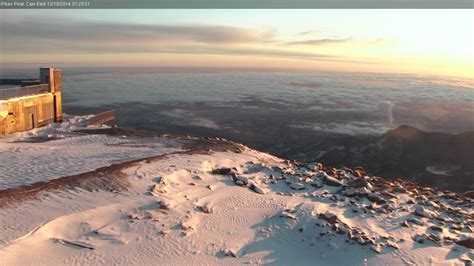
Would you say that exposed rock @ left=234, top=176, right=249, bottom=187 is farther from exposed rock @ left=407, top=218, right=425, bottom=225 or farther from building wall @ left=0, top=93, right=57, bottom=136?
building wall @ left=0, top=93, right=57, bottom=136

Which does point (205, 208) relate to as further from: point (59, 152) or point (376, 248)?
point (59, 152)

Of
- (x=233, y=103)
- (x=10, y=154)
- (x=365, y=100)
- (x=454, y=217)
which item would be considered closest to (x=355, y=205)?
(x=454, y=217)

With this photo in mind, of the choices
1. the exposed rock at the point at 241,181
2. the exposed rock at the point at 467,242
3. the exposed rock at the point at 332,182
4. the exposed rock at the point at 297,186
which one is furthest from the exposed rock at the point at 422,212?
the exposed rock at the point at 241,181

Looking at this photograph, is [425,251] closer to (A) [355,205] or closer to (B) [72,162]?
(A) [355,205]

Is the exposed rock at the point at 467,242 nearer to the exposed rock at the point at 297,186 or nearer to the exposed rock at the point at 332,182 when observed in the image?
the exposed rock at the point at 332,182

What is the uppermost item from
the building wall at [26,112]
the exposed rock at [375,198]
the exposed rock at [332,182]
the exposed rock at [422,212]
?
the building wall at [26,112]
